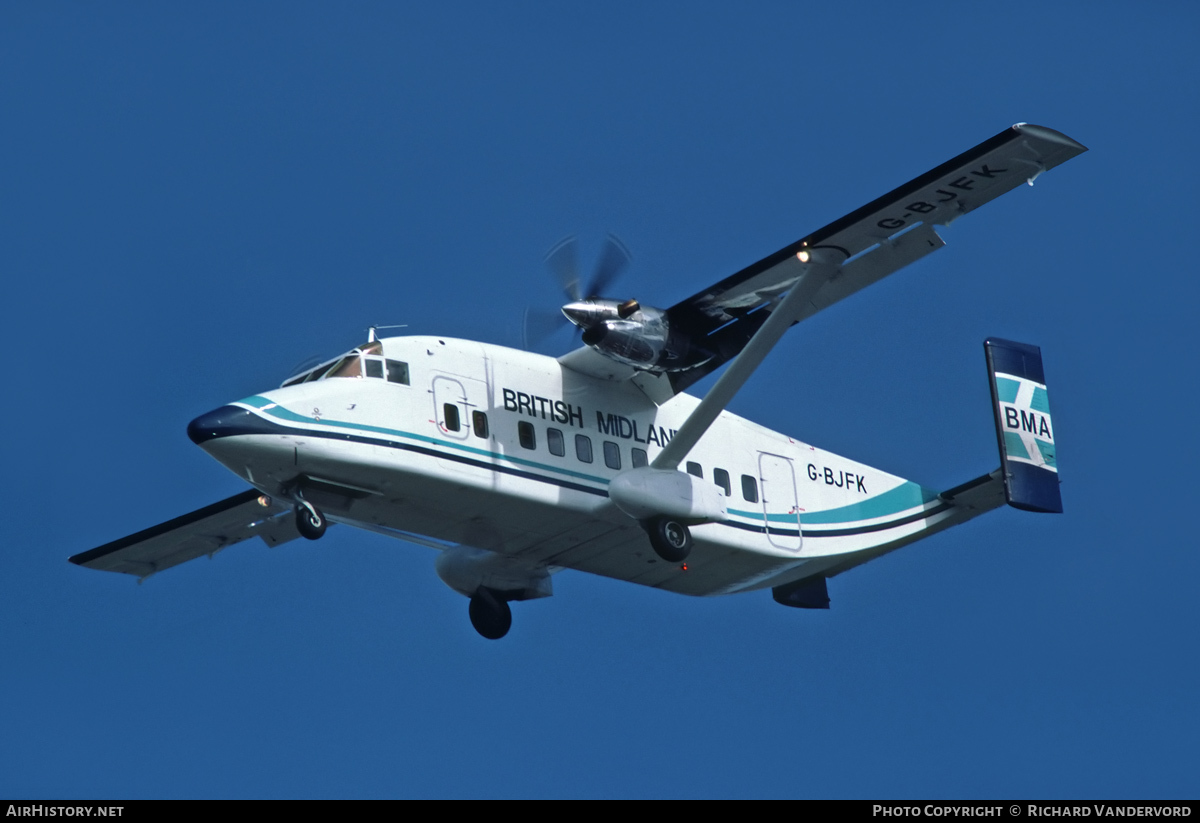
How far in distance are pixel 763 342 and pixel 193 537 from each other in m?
7.00

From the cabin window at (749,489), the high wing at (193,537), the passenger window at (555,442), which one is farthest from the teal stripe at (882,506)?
the high wing at (193,537)

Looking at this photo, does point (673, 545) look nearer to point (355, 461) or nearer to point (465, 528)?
point (465, 528)

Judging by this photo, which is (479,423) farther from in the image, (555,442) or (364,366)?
(364,366)

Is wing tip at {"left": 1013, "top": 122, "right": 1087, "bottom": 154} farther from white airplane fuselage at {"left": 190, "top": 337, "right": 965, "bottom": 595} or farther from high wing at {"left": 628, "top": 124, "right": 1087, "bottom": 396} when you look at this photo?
white airplane fuselage at {"left": 190, "top": 337, "right": 965, "bottom": 595}

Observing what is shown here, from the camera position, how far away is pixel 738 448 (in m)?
20.9

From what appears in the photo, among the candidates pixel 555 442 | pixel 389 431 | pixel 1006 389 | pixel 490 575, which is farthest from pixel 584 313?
pixel 1006 389

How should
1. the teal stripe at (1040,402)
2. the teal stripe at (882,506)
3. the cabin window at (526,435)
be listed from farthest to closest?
Answer: the teal stripe at (1040,402), the teal stripe at (882,506), the cabin window at (526,435)

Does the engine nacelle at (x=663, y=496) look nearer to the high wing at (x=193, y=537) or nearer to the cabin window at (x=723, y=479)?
the cabin window at (x=723, y=479)

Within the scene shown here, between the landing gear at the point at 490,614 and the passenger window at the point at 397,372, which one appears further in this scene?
the landing gear at the point at 490,614

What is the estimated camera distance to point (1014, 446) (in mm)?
21156

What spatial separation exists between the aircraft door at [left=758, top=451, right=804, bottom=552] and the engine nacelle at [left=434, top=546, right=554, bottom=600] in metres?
2.44

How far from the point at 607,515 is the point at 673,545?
71 cm

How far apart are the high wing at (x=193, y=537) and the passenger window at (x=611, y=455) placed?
3908 millimetres

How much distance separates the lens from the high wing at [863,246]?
18.1 metres
